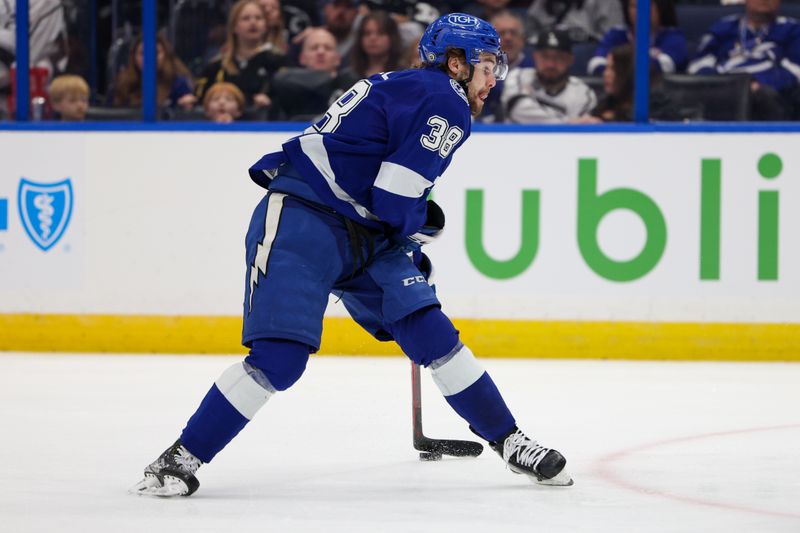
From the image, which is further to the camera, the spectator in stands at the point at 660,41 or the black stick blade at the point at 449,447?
the spectator in stands at the point at 660,41

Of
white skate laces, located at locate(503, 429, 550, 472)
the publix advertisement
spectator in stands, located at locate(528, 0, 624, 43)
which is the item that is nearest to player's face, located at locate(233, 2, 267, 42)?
the publix advertisement

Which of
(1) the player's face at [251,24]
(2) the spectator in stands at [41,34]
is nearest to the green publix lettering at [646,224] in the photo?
(1) the player's face at [251,24]

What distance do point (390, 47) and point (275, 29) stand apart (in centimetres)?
55

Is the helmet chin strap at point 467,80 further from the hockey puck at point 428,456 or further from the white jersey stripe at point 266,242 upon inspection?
the hockey puck at point 428,456

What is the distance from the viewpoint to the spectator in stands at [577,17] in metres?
6.61

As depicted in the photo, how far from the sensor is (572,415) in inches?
173

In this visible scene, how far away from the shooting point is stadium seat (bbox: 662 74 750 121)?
611 cm

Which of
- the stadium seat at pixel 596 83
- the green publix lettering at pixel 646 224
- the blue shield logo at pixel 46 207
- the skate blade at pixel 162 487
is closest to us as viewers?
the skate blade at pixel 162 487

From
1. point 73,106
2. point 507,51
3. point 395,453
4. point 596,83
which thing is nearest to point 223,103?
point 73,106

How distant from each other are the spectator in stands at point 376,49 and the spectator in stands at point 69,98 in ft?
3.88

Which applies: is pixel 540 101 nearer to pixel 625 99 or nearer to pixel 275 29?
pixel 625 99

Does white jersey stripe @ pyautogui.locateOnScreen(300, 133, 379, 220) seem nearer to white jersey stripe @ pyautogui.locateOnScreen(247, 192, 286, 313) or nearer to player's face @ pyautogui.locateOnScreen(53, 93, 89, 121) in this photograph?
white jersey stripe @ pyautogui.locateOnScreen(247, 192, 286, 313)

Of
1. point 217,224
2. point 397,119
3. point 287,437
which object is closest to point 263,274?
point 397,119

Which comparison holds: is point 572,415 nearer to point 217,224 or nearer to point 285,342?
point 285,342
